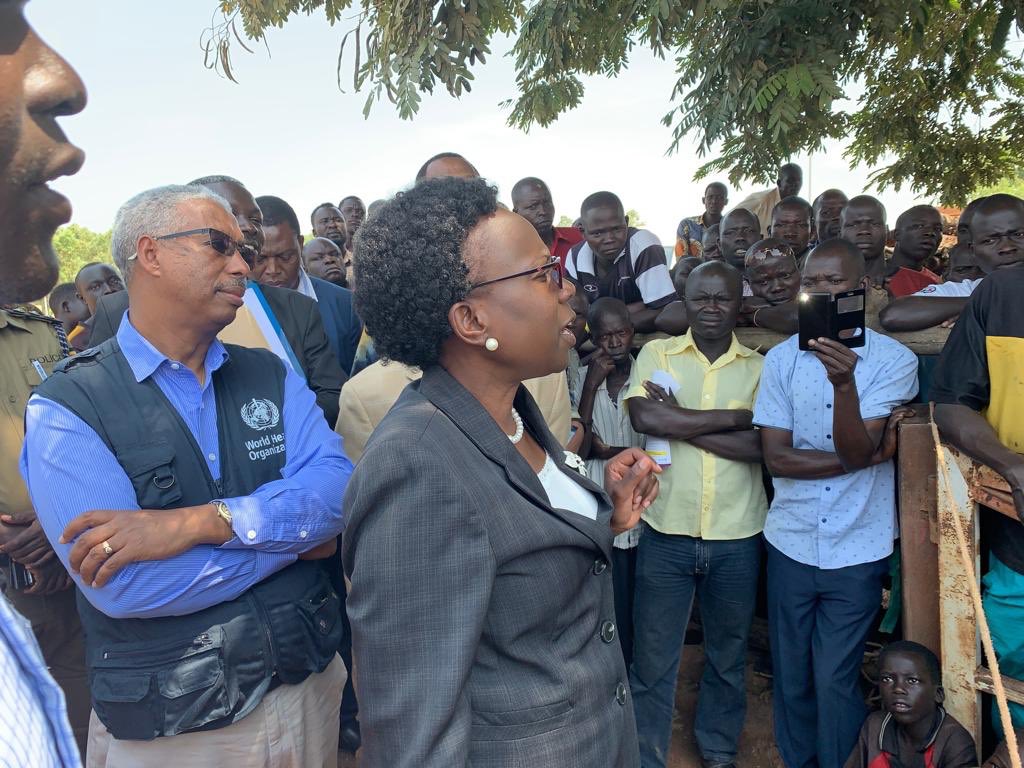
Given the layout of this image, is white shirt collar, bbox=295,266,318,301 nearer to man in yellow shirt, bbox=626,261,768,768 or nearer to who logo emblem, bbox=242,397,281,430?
who logo emblem, bbox=242,397,281,430

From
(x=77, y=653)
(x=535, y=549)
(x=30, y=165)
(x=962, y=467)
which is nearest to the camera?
(x=30, y=165)

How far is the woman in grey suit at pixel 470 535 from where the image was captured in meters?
1.28

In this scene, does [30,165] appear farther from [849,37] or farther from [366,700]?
[849,37]

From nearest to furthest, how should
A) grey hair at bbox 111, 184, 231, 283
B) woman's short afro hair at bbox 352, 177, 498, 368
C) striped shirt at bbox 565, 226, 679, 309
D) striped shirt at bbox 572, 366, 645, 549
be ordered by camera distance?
woman's short afro hair at bbox 352, 177, 498, 368 < grey hair at bbox 111, 184, 231, 283 < striped shirt at bbox 572, 366, 645, 549 < striped shirt at bbox 565, 226, 679, 309

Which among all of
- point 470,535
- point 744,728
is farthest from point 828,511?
point 470,535

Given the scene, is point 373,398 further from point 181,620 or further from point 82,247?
point 82,247

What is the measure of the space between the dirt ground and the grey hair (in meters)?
2.91

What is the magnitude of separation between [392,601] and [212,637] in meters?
0.82

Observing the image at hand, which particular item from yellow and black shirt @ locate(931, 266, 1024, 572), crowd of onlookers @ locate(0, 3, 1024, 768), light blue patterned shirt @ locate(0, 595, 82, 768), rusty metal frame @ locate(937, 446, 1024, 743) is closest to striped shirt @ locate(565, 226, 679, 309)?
crowd of onlookers @ locate(0, 3, 1024, 768)

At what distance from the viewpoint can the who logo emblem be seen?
2119 mm

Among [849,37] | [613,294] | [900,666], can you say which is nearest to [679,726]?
[900,666]

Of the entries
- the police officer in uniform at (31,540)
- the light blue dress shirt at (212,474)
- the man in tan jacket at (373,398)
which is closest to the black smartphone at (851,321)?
the man in tan jacket at (373,398)

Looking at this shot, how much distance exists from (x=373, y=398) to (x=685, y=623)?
6.11ft

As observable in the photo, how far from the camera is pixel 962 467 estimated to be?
2570 mm
